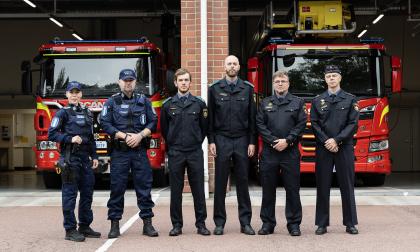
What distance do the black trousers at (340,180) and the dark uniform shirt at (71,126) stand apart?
283cm

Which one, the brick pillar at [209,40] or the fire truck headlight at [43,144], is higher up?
the brick pillar at [209,40]

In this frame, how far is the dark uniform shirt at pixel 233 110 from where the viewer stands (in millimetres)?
7961

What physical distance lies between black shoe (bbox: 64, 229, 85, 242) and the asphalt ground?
0.27 feet

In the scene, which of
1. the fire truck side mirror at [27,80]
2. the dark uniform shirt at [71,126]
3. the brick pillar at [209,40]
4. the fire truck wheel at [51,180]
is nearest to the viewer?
the dark uniform shirt at [71,126]

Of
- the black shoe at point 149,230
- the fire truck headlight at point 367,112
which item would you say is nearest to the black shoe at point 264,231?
the black shoe at point 149,230

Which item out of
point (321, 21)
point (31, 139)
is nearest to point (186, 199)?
point (321, 21)

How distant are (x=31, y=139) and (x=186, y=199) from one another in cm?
1933

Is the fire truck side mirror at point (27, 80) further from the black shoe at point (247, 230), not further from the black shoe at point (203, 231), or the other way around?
the black shoe at point (247, 230)

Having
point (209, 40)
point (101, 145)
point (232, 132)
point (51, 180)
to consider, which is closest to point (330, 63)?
point (209, 40)

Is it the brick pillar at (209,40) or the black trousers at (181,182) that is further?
the brick pillar at (209,40)

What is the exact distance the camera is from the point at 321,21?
13.6 meters

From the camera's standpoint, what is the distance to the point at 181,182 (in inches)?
316

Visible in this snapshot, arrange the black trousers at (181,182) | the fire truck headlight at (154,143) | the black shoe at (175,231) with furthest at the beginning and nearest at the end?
the fire truck headlight at (154,143) → the black trousers at (181,182) → the black shoe at (175,231)

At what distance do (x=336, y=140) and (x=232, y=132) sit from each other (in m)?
1.25
